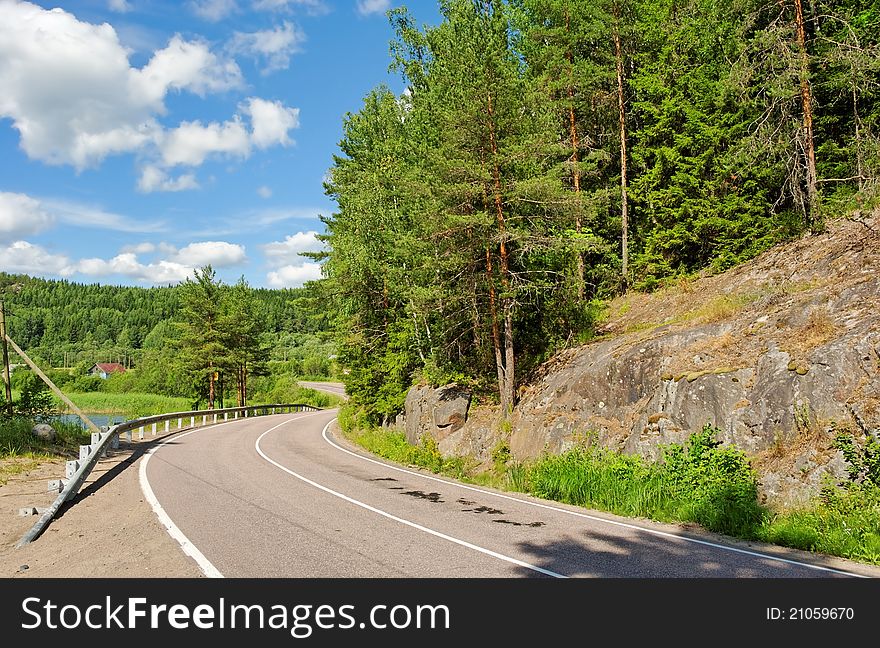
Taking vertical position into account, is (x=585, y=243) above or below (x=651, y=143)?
below

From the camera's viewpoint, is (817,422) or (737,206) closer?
(817,422)

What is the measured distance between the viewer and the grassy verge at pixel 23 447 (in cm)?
1286

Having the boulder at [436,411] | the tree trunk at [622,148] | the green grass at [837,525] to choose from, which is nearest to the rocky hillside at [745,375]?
the boulder at [436,411]

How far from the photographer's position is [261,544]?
7.29 m

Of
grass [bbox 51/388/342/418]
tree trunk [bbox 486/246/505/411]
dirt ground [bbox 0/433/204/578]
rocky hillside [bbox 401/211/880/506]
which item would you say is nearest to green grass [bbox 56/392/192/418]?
grass [bbox 51/388/342/418]

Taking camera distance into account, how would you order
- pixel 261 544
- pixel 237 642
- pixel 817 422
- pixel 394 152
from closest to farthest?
pixel 237 642
pixel 261 544
pixel 817 422
pixel 394 152

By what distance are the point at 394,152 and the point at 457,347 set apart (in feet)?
31.5

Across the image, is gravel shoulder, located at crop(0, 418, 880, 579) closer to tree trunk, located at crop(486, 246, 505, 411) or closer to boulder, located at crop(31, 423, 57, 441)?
boulder, located at crop(31, 423, 57, 441)

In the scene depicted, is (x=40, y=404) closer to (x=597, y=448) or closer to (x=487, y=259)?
(x=487, y=259)

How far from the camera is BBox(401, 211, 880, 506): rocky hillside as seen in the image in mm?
9078

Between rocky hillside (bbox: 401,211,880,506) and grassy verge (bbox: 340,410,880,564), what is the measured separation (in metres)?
0.37

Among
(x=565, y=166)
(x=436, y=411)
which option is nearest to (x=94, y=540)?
(x=436, y=411)

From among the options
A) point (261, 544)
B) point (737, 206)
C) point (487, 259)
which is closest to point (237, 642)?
point (261, 544)

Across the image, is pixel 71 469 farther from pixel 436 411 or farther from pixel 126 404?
pixel 126 404
